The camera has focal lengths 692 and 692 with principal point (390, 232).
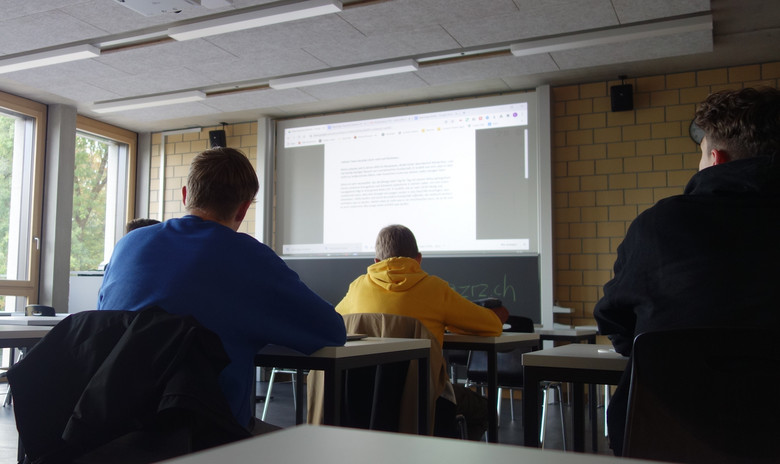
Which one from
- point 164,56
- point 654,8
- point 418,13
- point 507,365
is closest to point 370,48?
point 418,13

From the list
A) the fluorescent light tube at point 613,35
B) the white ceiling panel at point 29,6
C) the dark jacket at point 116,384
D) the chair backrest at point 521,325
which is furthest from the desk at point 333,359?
the fluorescent light tube at point 613,35

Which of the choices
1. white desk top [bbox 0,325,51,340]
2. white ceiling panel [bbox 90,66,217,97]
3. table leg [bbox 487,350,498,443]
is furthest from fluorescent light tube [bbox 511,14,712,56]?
white desk top [bbox 0,325,51,340]

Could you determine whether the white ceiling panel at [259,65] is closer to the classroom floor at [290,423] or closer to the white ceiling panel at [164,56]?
the white ceiling panel at [164,56]

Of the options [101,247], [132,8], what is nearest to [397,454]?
[132,8]

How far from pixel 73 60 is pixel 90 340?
4.19 m

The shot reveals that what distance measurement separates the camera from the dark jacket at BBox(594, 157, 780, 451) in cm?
120

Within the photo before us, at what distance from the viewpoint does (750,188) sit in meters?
1.30

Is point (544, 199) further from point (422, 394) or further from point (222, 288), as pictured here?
point (222, 288)

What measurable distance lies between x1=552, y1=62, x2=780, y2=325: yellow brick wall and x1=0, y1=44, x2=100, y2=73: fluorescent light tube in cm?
352

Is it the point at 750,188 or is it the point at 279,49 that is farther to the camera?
the point at 279,49

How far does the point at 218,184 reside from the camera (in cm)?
173

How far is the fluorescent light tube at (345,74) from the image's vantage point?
494 centimetres

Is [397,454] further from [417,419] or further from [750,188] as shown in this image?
[417,419]

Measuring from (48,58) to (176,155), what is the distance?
243 cm
